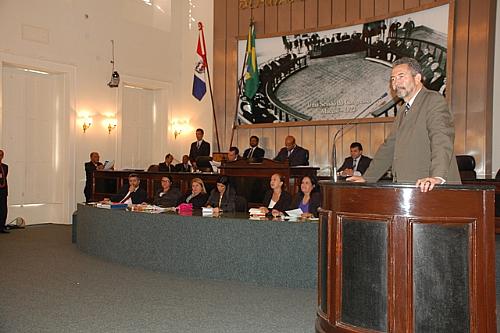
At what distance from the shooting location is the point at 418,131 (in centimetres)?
308

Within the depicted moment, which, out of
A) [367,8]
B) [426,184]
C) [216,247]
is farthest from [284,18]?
[426,184]

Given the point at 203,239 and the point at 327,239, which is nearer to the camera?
the point at 327,239

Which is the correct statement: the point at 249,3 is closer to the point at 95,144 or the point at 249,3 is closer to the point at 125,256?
the point at 95,144

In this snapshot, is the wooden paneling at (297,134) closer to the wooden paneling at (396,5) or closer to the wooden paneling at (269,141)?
the wooden paneling at (269,141)

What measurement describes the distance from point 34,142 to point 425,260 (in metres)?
9.65

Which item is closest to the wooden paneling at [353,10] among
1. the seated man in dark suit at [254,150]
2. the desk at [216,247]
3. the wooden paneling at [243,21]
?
the wooden paneling at [243,21]

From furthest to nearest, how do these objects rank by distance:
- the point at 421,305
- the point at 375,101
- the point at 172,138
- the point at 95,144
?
the point at 172,138 → the point at 95,144 → the point at 375,101 → the point at 421,305

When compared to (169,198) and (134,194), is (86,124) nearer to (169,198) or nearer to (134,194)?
(134,194)

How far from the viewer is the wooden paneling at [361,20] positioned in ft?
27.6

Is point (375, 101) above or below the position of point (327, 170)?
above

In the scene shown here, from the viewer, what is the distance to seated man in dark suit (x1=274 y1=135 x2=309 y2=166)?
32.1 ft

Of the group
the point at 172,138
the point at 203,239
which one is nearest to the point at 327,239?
the point at 203,239

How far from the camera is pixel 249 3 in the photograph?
39.2 ft

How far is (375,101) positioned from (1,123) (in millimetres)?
6527
